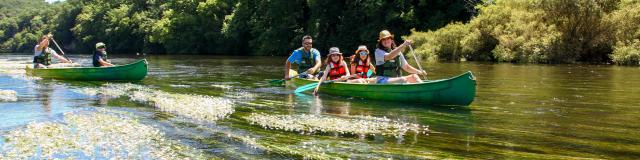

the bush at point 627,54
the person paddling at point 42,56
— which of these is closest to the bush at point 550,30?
the bush at point 627,54

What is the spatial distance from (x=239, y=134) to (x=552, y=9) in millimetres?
27375

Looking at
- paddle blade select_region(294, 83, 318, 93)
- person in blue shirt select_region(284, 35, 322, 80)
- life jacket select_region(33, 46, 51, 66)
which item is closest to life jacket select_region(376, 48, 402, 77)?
paddle blade select_region(294, 83, 318, 93)

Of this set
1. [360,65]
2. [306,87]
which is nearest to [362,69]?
[360,65]

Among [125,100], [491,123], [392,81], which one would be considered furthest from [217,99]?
[491,123]

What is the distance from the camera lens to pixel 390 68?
12.2 meters

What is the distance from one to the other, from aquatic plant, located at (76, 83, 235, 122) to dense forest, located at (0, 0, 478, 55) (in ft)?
111

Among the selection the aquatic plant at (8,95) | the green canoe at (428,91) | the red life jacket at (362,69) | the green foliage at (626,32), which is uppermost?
the green foliage at (626,32)

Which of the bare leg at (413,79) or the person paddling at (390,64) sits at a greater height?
the person paddling at (390,64)

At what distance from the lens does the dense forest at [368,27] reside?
1232 inches

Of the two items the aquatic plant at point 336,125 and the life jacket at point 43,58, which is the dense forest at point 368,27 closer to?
the life jacket at point 43,58

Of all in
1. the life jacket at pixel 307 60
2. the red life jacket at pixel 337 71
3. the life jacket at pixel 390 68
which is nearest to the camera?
the life jacket at pixel 390 68

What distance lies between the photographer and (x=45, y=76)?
20.2 meters

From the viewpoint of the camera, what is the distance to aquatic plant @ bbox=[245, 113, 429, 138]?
8.32 m

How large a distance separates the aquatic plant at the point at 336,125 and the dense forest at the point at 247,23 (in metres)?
37.5
